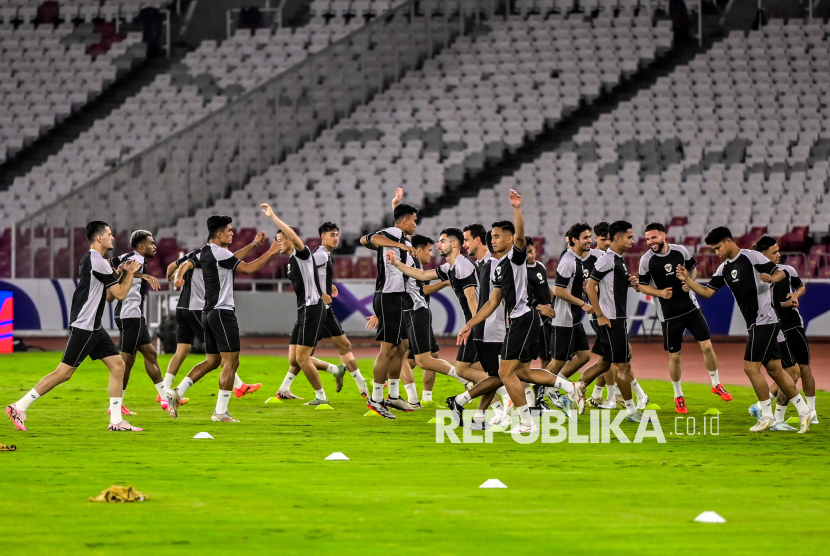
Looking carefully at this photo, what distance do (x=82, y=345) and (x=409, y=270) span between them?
340 centimetres

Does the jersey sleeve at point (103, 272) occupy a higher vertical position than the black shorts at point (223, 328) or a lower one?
higher

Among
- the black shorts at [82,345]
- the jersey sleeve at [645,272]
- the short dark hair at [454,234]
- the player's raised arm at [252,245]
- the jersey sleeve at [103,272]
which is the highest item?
the short dark hair at [454,234]

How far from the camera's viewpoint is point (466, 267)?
12008 mm

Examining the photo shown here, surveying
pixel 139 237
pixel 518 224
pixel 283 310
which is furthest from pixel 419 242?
pixel 283 310

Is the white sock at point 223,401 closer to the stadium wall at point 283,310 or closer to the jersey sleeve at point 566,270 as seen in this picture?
the jersey sleeve at point 566,270

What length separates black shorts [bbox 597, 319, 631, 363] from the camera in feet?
40.1

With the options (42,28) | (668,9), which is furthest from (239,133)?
(668,9)

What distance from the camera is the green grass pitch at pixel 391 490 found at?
6301 millimetres

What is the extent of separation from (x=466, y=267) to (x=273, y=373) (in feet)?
26.3

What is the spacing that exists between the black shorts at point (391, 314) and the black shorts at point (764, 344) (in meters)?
Answer: 3.91

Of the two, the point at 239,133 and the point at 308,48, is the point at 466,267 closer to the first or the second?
the point at 239,133

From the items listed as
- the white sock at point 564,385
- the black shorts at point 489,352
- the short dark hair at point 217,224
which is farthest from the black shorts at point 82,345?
the white sock at point 564,385

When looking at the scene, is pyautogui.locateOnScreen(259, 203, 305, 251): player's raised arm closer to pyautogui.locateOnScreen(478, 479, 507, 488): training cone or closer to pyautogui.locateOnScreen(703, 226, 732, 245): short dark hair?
pyautogui.locateOnScreen(703, 226, 732, 245): short dark hair

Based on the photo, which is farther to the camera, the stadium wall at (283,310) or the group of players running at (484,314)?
the stadium wall at (283,310)
